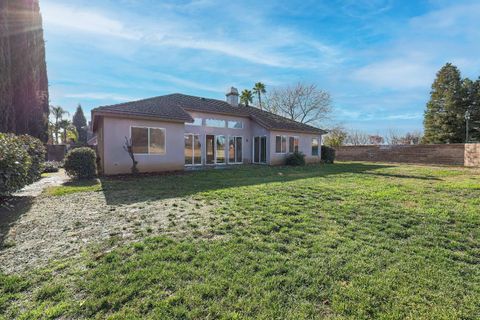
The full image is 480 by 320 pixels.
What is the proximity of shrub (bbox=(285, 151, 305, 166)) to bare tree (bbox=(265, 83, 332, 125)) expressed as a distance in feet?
55.8

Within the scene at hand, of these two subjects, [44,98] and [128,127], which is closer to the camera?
[128,127]

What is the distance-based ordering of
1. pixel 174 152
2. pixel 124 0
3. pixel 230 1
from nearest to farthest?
pixel 124 0 < pixel 230 1 < pixel 174 152

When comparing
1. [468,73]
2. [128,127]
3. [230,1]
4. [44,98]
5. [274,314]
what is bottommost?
[274,314]

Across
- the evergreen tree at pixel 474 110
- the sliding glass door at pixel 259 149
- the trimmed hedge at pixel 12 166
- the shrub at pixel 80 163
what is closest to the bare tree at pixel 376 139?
the evergreen tree at pixel 474 110

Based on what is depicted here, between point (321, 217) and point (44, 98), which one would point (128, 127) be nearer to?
point (321, 217)

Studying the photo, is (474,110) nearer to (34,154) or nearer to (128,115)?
(128,115)

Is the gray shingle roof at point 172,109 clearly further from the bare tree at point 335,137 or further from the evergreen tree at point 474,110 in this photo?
the evergreen tree at point 474,110

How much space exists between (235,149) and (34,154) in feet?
37.6

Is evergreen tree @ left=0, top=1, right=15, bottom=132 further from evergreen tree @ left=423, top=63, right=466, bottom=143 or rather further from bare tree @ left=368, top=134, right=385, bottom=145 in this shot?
bare tree @ left=368, top=134, right=385, bottom=145

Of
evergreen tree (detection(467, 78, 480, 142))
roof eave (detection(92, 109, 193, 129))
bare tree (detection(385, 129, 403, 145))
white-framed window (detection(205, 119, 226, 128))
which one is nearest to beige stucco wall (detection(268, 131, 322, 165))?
white-framed window (detection(205, 119, 226, 128))

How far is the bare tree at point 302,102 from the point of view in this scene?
3281 cm

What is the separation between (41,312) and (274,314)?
2215 millimetres

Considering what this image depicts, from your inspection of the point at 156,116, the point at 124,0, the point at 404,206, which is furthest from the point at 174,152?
the point at 404,206

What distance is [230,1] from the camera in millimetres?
9828
